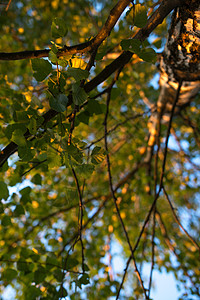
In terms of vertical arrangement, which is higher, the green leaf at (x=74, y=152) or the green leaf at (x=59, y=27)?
the green leaf at (x=59, y=27)

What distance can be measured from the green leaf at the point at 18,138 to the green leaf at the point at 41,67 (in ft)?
0.55

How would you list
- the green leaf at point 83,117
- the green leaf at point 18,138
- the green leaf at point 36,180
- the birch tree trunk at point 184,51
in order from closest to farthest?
the green leaf at point 18,138 → the birch tree trunk at point 184,51 → the green leaf at point 83,117 → the green leaf at point 36,180

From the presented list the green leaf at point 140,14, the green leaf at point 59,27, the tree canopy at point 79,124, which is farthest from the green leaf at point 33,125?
the green leaf at point 140,14

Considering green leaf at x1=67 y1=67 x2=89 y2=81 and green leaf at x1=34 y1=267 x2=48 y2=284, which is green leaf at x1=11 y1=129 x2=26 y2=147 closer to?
green leaf at x1=67 y1=67 x2=89 y2=81

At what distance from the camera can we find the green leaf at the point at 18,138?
68 cm

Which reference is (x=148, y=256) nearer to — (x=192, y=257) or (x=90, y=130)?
(x=192, y=257)

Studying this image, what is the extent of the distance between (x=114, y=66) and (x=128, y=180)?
1.53 meters

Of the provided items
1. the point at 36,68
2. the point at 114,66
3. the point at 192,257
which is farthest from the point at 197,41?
the point at 192,257

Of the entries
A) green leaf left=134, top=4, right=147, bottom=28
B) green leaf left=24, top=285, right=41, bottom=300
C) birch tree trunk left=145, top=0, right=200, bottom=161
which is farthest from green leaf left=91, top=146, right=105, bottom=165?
green leaf left=24, top=285, right=41, bottom=300

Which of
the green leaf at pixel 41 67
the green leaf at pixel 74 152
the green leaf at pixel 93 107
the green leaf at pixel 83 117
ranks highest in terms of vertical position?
the green leaf at pixel 93 107

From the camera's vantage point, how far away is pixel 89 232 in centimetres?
234

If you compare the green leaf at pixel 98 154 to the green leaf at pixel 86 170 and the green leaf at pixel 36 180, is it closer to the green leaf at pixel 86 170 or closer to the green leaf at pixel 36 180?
the green leaf at pixel 86 170

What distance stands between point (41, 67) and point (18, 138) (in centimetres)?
21

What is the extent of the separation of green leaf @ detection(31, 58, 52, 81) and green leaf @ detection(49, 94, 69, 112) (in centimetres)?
8
